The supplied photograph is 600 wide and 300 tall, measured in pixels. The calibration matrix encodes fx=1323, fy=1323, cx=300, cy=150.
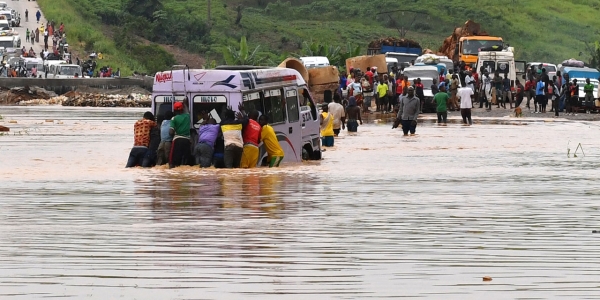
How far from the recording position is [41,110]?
51344 mm

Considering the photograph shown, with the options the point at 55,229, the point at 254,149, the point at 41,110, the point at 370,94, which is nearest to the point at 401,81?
the point at 370,94

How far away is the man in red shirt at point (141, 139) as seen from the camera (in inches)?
804

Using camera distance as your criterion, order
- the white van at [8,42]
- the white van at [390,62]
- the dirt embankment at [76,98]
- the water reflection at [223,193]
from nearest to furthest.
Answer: the water reflection at [223,193] < the white van at [390,62] < the dirt embankment at [76,98] < the white van at [8,42]

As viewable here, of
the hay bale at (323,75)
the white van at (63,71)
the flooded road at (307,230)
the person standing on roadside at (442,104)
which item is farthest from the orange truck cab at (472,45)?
the flooded road at (307,230)

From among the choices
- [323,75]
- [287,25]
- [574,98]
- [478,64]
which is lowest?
[574,98]

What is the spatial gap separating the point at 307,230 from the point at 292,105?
9422mm

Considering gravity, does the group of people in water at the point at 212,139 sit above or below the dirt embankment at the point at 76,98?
above

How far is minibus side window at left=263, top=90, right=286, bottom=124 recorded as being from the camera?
2028 cm

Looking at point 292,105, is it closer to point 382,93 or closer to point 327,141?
point 327,141

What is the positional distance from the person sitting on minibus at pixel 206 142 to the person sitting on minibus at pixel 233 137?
0.19 meters

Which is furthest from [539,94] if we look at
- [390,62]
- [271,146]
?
[271,146]

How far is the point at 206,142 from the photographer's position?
64.7 feet

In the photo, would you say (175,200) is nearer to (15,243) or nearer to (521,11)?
(15,243)

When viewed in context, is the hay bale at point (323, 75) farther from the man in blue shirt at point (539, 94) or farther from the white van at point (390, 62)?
the white van at point (390, 62)
